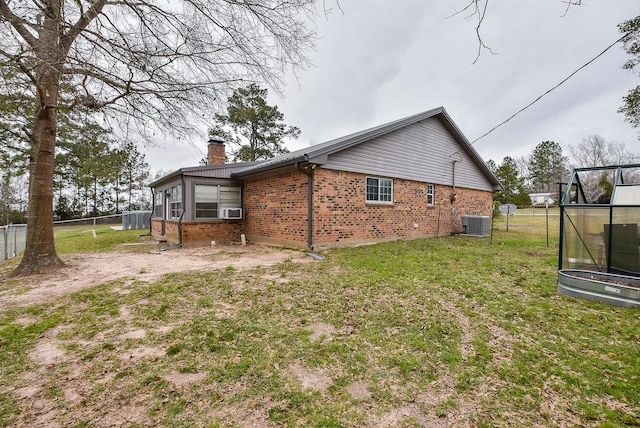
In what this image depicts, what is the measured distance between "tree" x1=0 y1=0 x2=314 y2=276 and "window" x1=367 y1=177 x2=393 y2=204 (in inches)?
235

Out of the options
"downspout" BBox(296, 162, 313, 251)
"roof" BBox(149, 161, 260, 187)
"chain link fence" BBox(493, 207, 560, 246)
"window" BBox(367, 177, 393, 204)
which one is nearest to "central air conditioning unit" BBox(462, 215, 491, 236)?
"chain link fence" BBox(493, 207, 560, 246)

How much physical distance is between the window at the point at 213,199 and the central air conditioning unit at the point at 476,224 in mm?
11133

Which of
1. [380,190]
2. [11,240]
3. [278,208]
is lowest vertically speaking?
[11,240]

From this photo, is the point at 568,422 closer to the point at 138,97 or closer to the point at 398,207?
the point at 138,97

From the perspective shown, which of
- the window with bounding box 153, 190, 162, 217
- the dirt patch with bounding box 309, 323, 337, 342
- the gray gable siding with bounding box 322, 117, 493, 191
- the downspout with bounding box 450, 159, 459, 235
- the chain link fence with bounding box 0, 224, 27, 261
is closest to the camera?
the dirt patch with bounding box 309, 323, 337, 342

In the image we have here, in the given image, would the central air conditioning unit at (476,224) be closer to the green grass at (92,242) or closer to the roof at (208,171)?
the roof at (208,171)

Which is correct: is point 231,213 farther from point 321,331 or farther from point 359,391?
point 359,391

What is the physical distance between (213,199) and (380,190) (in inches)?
269

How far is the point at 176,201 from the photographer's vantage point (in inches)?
460

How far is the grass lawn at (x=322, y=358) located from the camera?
202cm

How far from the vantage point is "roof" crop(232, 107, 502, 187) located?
8.20 metres

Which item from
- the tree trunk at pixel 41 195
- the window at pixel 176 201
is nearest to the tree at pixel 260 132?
the window at pixel 176 201

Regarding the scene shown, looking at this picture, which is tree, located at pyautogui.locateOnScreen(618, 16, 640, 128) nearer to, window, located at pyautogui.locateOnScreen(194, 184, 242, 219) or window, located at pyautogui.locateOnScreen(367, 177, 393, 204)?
window, located at pyautogui.locateOnScreen(367, 177, 393, 204)

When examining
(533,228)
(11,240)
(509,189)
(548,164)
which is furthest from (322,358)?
(548,164)
